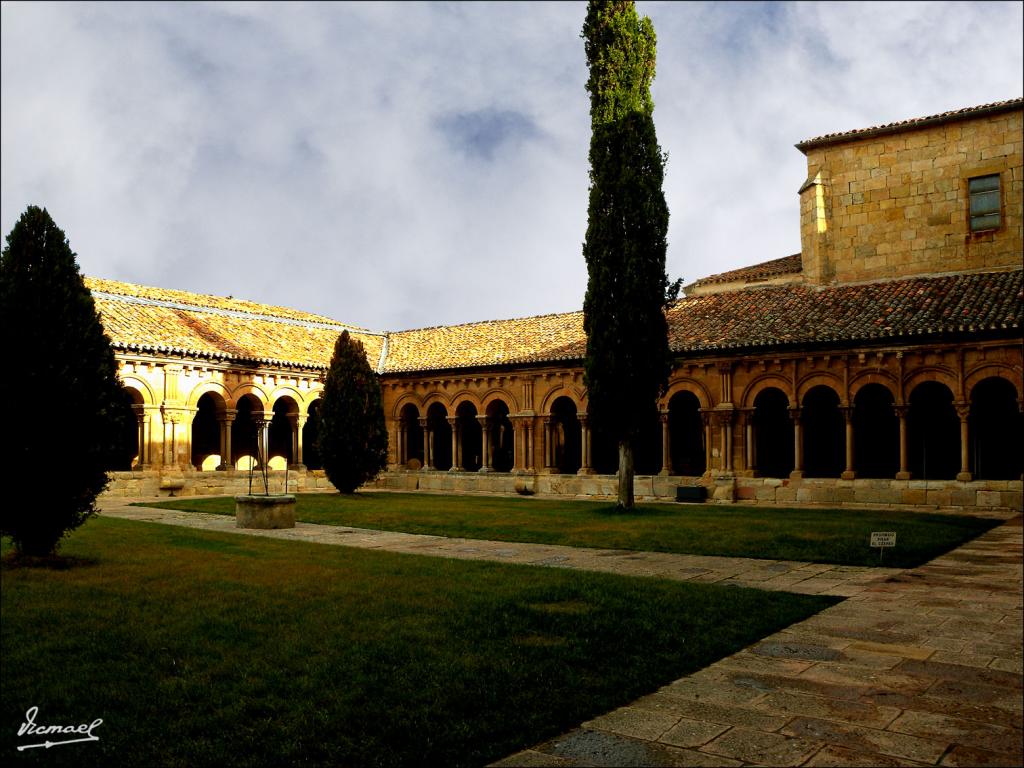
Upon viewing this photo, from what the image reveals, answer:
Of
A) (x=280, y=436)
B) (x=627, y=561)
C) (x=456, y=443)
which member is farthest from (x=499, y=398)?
(x=627, y=561)

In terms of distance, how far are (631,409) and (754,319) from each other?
6.24 meters

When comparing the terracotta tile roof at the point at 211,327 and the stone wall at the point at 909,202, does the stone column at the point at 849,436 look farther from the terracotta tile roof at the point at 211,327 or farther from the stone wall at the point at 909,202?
the terracotta tile roof at the point at 211,327

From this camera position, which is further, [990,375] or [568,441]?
[568,441]

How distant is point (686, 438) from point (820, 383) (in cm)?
583

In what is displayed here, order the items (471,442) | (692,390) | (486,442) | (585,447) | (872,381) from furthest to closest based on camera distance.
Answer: (471,442)
(486,442)
(585,447)
(692,390)
(872,381)

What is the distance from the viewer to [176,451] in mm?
22953

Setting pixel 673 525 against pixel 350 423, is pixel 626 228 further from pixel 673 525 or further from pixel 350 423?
pixel 350 423

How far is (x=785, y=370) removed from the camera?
20.3 meters

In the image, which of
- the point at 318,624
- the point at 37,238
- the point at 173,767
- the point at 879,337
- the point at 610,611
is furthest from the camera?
the point at 879,337

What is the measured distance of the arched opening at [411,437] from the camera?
94.2ft

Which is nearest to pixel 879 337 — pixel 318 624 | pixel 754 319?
pixel 754 319

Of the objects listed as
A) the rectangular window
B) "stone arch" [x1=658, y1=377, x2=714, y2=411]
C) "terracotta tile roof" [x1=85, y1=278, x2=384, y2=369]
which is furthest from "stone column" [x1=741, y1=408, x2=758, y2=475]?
"terracotta tile roof" [x1=85, y1=278, x2=384, y2=369]

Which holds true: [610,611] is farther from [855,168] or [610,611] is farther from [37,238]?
[855,168]

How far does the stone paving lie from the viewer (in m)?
3.95
